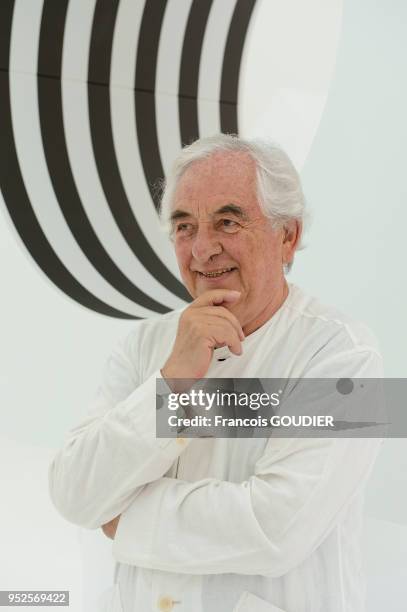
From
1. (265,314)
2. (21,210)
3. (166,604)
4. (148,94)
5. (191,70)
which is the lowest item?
(166,604)

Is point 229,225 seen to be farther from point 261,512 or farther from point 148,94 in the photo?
point 148,94

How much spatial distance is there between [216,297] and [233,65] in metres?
1.96

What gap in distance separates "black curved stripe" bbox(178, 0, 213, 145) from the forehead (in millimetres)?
1598

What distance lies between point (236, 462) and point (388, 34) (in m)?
1.84

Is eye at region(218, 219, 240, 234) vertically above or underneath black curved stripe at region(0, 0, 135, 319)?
underneath

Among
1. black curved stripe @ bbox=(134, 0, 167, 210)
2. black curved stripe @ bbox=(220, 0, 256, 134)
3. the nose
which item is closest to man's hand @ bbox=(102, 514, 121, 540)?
the nose

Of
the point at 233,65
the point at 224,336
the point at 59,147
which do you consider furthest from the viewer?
the point at 233,65

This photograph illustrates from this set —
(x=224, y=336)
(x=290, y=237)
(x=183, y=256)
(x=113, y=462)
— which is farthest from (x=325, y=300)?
(x=113, y=462)

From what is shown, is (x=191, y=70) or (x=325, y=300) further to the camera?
(x=191, y=70)

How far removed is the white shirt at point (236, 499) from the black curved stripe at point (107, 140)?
4.74ft

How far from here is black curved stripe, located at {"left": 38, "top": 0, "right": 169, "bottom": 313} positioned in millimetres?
2801

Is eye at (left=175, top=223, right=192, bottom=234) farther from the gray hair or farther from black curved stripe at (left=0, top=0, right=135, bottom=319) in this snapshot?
black curved stripe at (left=0, top=0, right=135, bottom=319)

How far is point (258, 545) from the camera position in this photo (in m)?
1.26

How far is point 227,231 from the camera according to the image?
1.48 meters
